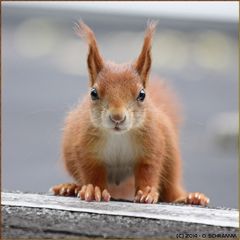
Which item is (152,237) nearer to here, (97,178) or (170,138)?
(97,178)

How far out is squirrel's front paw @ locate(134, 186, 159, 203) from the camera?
57.0 inches

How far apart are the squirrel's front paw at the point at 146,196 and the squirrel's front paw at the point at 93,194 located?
0.21 feet

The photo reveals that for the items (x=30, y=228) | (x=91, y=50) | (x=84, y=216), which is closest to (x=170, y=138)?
(x=91, y=50)

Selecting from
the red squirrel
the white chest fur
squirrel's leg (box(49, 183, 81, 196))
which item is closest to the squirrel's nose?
the red squirrel

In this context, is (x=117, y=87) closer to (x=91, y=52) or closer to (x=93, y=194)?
(x=91, y=52)

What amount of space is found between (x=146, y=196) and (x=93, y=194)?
0.11 metres

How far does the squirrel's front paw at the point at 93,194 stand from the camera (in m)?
1.43

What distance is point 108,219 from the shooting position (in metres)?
1.25

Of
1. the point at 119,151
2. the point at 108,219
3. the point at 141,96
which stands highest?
the point at 141,96

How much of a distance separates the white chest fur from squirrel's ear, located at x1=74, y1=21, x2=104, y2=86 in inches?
5.4

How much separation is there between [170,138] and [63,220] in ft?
1.77

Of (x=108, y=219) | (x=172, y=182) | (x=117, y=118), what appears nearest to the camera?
(x=108, y=219)

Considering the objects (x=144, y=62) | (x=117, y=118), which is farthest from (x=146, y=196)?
(x=144, y=62)

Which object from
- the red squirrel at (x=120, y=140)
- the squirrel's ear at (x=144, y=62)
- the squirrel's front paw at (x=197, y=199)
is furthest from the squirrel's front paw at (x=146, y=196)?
the squirrel's ear at (x=144, y=62)
